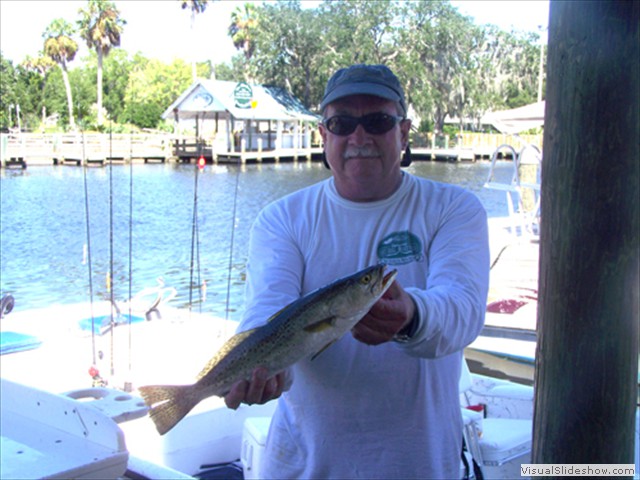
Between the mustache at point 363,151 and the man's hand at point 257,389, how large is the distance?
0.76m

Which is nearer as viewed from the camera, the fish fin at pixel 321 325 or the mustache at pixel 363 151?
the fish fin at pixel 321 325

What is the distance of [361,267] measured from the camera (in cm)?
248

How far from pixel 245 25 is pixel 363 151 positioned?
6902cm

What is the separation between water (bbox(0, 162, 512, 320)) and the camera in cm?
1706

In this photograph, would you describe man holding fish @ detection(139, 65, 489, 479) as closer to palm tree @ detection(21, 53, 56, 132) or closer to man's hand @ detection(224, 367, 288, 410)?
man's hand @ detection(224, 367, 288, 410)

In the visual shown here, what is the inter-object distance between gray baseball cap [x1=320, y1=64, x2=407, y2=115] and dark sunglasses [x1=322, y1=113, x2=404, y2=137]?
0.06 metres

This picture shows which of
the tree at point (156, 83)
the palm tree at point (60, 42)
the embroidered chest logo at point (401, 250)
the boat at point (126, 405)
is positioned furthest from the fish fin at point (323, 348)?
the tree at point (156, 83)

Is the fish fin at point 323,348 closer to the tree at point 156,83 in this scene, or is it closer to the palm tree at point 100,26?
the palm tree at point 100,26

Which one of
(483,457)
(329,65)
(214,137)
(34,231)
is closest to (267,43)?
(329,65)

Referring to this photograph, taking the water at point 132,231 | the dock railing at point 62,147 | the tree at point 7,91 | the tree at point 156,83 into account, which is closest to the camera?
the water at point 132,231

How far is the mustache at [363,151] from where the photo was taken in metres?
2.52

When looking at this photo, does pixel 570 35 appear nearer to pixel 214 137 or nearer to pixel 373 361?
pixel 373 361

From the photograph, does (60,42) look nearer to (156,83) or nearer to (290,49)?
(290,49)

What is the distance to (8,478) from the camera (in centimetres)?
288
